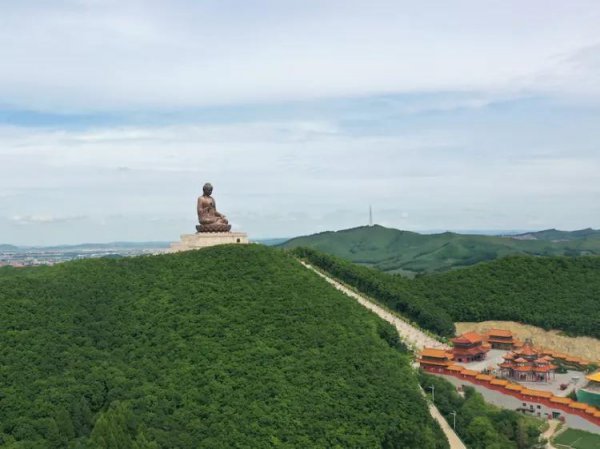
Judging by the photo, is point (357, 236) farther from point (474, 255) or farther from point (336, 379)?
point (336, 379)

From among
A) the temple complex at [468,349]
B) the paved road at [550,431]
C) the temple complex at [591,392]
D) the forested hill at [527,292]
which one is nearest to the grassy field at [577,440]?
the paved road at [550,431]

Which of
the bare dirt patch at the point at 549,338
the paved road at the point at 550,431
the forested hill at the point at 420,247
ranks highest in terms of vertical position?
the forested hill at the point at 420,247

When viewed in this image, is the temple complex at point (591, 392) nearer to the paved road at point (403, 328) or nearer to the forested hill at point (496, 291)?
the paved road at point (403, 328)

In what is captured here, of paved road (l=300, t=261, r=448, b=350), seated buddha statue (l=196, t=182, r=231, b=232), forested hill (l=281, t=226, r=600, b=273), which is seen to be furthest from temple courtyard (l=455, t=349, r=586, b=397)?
forested hill (l=281, t=226, r=600, b=273)

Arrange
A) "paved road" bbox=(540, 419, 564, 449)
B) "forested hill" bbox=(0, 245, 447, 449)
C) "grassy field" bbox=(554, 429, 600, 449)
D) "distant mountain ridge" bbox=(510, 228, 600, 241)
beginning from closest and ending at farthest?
1. "forested hill" bbox=(0, 245, 447, 449)
2. "grassy field" bbox=(554, 429, 600, 449)
3. "paved road" bbox=(540, 419, 564, 449)
4. "distant mountain ridge" bbox=(510, 228, 600, 241)

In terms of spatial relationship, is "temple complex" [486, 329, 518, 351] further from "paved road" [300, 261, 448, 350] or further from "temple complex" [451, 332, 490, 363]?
"paved road" [300, 261, 448, 350]

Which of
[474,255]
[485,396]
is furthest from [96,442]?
[474,255]

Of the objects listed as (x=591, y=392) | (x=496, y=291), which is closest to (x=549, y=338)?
(x=496, y=291)
